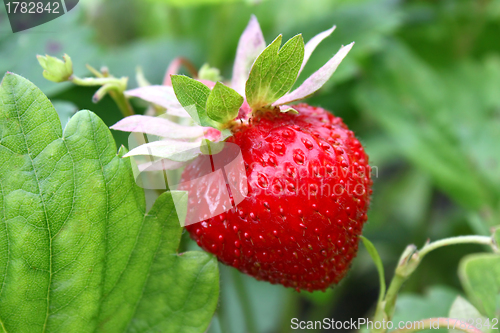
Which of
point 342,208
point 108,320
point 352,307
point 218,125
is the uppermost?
point 218,125

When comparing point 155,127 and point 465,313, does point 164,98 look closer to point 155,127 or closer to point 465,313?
point 155,127

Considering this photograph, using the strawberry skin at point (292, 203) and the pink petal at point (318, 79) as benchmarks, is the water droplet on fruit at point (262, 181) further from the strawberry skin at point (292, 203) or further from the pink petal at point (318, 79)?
the pink petal at point (318, 79)

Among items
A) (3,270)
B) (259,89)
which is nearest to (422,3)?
(259,89)

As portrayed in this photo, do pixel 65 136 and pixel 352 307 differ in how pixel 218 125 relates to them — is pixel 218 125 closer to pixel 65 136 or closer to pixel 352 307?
pixel 65 136


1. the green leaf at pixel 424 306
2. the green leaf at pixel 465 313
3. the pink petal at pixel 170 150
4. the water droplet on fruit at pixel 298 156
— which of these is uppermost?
the pink petal at pixel 170 150

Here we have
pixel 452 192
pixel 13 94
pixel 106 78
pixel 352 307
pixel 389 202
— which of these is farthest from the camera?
pixel 389 202

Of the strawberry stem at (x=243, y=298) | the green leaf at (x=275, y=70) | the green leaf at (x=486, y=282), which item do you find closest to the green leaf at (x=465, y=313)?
the green leaf at (x=486, y=282)
